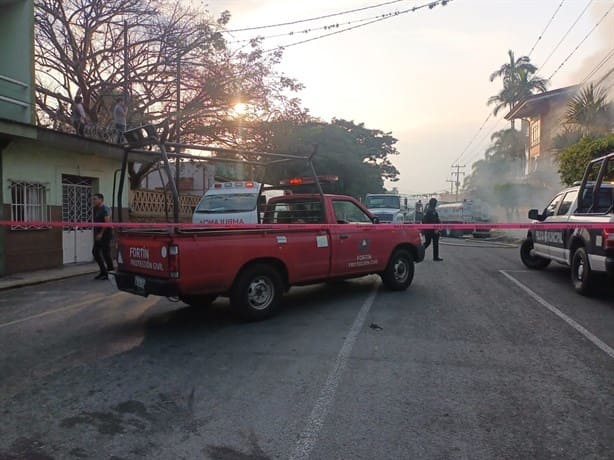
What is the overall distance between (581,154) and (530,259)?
15.7ft

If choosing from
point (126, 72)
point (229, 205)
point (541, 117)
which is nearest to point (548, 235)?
point (229, 205)

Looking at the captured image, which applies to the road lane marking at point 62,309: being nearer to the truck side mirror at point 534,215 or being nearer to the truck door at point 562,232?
the truck door at point 562,232

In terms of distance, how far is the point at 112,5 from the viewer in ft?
52.2

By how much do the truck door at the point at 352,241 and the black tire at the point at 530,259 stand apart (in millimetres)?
5169

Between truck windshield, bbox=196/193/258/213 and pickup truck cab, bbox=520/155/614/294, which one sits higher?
truck windshield, bbox=196/193/258/213

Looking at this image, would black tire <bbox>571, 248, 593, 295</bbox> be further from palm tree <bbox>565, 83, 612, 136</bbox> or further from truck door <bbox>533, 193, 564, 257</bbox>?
palm tree <bbox>565, 83, 612, 136</bbox>

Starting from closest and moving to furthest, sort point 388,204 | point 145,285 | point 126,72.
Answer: point 145,285 → point 126,72 → point 388,204

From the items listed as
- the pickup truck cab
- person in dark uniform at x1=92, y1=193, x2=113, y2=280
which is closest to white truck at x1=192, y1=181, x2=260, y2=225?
person in dark uniform at x1=92, y1=193, x2=113, y2=280

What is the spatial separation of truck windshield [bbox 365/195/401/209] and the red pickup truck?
54.8 feet

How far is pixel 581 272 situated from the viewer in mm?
7891

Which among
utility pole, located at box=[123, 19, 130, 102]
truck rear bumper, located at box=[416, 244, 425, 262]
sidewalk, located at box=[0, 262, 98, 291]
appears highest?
utility pole, located at box=[123, 19, 130, 102]

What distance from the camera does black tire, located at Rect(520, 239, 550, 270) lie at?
11.0 m

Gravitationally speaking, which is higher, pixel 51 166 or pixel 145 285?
pixel 51 166

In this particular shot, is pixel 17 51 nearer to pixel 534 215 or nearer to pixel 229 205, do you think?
pixel 229 205
